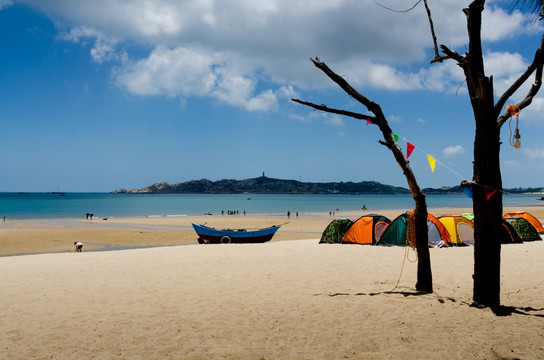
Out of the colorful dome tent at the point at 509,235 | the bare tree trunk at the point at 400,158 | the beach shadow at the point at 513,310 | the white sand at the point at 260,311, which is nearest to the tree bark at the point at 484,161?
the beach shadow at the point at 513,310

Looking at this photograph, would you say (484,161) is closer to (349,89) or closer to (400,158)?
(400,158)

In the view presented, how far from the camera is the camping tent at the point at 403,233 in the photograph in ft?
54.9

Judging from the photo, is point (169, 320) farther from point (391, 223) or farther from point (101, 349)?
point (391, 223)

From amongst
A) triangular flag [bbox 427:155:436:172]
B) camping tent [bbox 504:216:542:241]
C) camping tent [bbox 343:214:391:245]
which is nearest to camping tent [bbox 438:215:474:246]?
camping tent [bbox 343:214:391:245]

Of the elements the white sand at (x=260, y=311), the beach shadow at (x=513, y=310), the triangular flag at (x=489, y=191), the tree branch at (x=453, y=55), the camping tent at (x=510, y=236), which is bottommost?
the white sand at (x=260, y=311)

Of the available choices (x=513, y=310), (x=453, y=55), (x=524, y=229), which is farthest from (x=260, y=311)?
(x=524, y=229)

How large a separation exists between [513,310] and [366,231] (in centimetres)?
1053

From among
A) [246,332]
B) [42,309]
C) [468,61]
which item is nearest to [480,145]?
[468,61]

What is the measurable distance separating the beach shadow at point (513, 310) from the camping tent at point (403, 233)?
9391 mm

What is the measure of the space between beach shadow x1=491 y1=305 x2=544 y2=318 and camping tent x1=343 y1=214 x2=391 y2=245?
989 cm

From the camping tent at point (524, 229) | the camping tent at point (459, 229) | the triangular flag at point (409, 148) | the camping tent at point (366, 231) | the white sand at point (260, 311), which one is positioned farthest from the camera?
the camping tent at point (524, 229)

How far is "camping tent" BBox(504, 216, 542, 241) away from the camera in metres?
18.6

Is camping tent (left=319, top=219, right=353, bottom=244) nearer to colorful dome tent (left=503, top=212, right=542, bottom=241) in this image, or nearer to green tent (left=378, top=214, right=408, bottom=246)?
green tent (left=378, top=214, right=408, bottom=246)

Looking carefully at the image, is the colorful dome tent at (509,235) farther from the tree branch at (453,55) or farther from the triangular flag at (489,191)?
the tree branch at (453,55)
